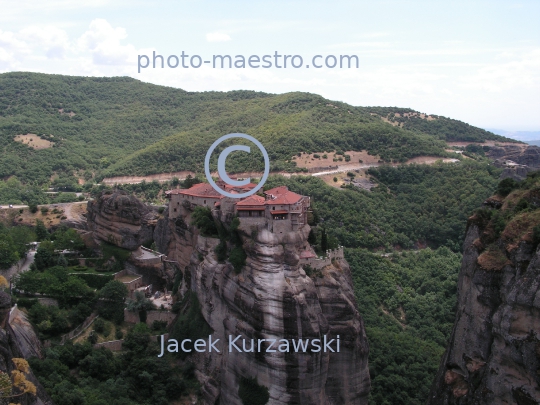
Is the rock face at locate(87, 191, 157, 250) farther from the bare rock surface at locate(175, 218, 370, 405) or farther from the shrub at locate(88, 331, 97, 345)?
the bare rock surface at locate(175, 218, 370, 405)

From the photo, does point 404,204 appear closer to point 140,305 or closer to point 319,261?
point 140,305

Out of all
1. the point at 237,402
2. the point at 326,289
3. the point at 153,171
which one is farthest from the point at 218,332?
the point at 153,171

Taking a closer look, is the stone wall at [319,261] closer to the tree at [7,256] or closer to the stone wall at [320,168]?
the tree at [7,256]

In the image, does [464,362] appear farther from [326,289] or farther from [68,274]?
[68,274]

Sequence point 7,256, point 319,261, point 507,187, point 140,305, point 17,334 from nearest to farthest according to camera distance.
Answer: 1. point 507,187
2. point 17,334
3. point 319,261
4. point 140,305
5. point 7,256

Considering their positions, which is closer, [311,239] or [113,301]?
[311,239]

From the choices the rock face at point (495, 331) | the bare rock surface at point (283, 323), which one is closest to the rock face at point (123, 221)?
the bare rock surface at point (283, 323)

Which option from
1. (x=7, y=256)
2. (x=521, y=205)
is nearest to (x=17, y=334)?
(x=7, y=256)

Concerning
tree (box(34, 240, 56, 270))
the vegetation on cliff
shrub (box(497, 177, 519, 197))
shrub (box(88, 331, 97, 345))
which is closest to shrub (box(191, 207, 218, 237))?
shrub (box(88, 331, 97, 345))
